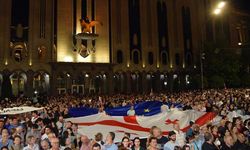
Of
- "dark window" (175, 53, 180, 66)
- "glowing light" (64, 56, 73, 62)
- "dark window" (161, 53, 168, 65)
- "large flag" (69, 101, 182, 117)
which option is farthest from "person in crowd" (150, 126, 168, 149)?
"dark window" (175, 53, 180, 66)

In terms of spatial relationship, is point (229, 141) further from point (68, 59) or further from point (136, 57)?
point (136, 57)

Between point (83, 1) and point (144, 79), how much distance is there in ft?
49.3

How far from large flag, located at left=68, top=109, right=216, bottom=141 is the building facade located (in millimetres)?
27007

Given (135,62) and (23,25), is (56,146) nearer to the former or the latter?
(23,25)

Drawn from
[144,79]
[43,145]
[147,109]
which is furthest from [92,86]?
→ [43,145]

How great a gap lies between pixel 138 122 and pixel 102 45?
32845 mm

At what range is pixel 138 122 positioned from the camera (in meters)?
12.8

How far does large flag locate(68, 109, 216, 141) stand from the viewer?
12070 mm

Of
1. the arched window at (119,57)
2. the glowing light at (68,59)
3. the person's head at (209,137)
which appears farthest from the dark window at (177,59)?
the person's head at (209,137)

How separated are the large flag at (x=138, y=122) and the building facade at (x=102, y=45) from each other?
27007 millimetres

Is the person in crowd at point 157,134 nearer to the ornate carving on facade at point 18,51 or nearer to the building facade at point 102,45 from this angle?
the building facade at point 102,45

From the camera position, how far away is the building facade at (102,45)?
39125 mm

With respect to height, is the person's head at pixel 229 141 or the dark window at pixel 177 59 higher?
the dark window at pixel 177 59

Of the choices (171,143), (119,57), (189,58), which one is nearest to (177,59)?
(189,58)
